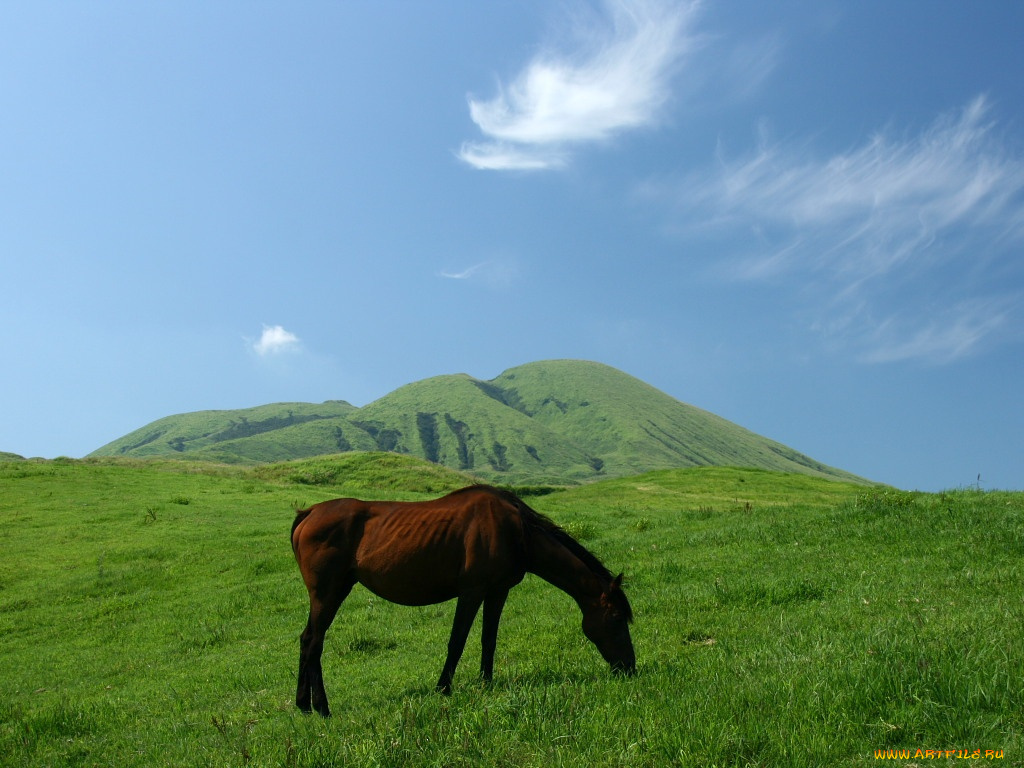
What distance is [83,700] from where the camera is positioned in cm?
1312

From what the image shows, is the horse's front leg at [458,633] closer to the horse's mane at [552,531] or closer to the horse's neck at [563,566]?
the horse's neck at [563,566]

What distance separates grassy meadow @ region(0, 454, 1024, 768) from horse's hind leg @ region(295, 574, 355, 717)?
40 centimetres

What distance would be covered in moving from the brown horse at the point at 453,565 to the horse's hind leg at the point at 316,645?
1cm

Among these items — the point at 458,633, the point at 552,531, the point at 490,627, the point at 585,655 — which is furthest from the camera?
the point at 585,655

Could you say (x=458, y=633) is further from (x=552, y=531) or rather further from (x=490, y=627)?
(x=552, y=531)

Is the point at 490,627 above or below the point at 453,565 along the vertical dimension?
below

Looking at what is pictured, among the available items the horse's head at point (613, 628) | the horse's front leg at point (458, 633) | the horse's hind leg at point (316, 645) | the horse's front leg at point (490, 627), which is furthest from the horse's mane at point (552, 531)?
the horse's hind leg at point (316, 645)

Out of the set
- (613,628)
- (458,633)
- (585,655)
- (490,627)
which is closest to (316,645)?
(458,633)

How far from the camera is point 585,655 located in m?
10.2

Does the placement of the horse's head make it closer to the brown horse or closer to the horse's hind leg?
the brown horse

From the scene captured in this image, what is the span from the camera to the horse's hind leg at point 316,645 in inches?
338

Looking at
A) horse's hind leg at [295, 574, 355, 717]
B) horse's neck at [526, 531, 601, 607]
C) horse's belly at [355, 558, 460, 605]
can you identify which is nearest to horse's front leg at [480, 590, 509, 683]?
horse's belly at [355, 558, 460, 605]

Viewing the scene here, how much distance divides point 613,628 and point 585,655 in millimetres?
1884

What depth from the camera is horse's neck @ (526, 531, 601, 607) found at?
889 centimetres
